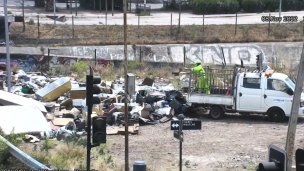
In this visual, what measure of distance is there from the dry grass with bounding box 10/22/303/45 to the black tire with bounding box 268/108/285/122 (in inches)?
839

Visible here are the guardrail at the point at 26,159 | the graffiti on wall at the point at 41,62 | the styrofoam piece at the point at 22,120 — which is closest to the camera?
the guardrail at the point at 26,159

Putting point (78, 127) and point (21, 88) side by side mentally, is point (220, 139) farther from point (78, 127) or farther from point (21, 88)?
point (21, 88)

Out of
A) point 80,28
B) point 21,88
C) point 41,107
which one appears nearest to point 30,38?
point 80,28

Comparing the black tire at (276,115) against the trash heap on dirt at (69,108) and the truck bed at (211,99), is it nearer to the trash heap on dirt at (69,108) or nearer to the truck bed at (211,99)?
the truck bed at (211,99)

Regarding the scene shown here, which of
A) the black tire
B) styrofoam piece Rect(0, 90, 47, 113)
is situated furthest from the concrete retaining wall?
the black tire

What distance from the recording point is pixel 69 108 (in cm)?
2325

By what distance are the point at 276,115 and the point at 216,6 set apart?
39278 millimetres

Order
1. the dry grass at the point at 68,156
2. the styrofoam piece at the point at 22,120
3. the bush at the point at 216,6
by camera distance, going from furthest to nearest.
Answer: the bush at the point at 216,6 → the styrofoam piece at the point at 22,120 → the dry grass at the point at 68,156

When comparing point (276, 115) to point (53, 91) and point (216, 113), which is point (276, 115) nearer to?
point (216, 113)

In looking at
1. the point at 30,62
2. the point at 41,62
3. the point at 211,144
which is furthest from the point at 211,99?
the point at 30,62

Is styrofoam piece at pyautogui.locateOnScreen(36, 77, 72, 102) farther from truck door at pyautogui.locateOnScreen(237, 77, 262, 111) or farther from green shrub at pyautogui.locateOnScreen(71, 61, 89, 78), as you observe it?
green shrub at pyautogui.locateOnScreen(71, 61, 89, 78)

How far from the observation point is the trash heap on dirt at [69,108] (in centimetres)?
1908

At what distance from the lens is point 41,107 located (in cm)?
2147

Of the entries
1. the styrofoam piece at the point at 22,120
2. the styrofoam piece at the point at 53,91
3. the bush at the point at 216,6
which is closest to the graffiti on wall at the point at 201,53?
the styrofoam piece at the point at 53,91
